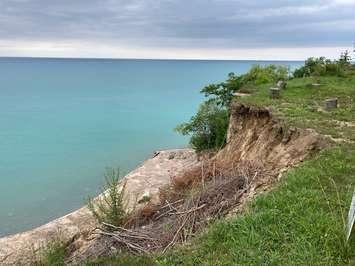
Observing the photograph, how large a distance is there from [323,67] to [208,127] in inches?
283

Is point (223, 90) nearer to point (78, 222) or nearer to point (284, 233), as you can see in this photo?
point (78, 222)

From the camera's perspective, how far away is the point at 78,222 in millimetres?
19953

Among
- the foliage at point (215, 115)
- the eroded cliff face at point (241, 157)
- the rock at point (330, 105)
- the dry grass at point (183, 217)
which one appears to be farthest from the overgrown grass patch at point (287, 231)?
the foliage at point (215, 115)

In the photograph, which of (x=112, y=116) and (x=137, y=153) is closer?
(x=137, y=153)

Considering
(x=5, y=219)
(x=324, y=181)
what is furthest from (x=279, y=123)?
(x=5, y=219)

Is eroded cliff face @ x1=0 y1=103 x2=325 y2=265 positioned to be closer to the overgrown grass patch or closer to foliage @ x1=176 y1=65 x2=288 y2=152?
the overgrown grass patch

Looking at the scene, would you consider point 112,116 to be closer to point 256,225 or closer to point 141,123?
point 141,123

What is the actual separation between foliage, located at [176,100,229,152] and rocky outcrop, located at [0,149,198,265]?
235 centimetres

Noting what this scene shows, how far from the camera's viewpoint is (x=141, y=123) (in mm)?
61438

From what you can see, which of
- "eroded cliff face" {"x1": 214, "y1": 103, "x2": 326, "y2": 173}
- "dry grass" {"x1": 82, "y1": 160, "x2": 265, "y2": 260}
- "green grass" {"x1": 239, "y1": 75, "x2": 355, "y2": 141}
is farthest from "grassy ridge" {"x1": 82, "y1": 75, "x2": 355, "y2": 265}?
"green grass" {"x1": 239, "y1": 75, "x2": 355, "y2": 141}

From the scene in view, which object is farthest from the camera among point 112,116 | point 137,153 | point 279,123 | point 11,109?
point 11,109

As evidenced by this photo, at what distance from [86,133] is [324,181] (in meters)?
47.9

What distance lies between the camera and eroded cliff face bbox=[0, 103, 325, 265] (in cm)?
1188

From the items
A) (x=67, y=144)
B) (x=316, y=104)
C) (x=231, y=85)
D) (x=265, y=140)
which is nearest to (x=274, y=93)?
(x=316, y=104)
